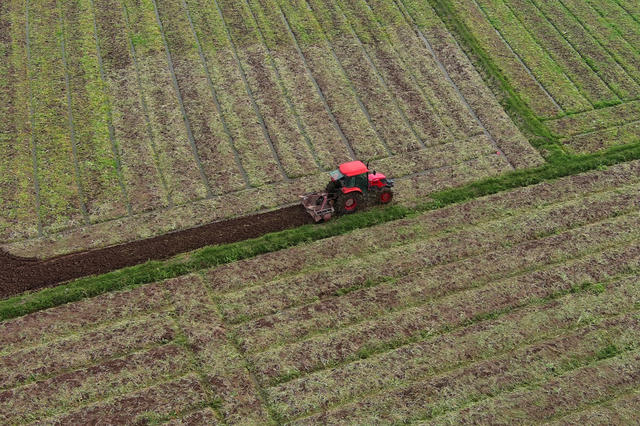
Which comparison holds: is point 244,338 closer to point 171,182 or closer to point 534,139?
point 171,182

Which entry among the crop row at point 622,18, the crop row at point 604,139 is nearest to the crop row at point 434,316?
the crop row at point 604,139

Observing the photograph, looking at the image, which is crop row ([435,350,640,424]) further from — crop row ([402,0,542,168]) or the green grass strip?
crop row ([402,0,542,168])

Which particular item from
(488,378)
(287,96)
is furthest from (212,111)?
(488,378)

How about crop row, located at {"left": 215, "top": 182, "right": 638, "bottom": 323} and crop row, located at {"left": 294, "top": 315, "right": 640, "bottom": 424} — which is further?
crop row, located at {"left": 215, "top": 182, "right": 638, "bottom": 323}

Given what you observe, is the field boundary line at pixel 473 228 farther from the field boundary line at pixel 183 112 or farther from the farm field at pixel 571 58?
the field boundary line at pixel 183 112

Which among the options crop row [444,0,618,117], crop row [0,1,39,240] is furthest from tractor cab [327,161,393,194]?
crop row [0,1,39,240]

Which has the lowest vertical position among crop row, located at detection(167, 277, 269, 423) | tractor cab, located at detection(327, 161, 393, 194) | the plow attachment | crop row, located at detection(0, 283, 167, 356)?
crop row, located at detection(167, 277, 269, 423)

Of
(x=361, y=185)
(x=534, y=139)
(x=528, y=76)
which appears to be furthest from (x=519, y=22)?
(x=361, y=185)
